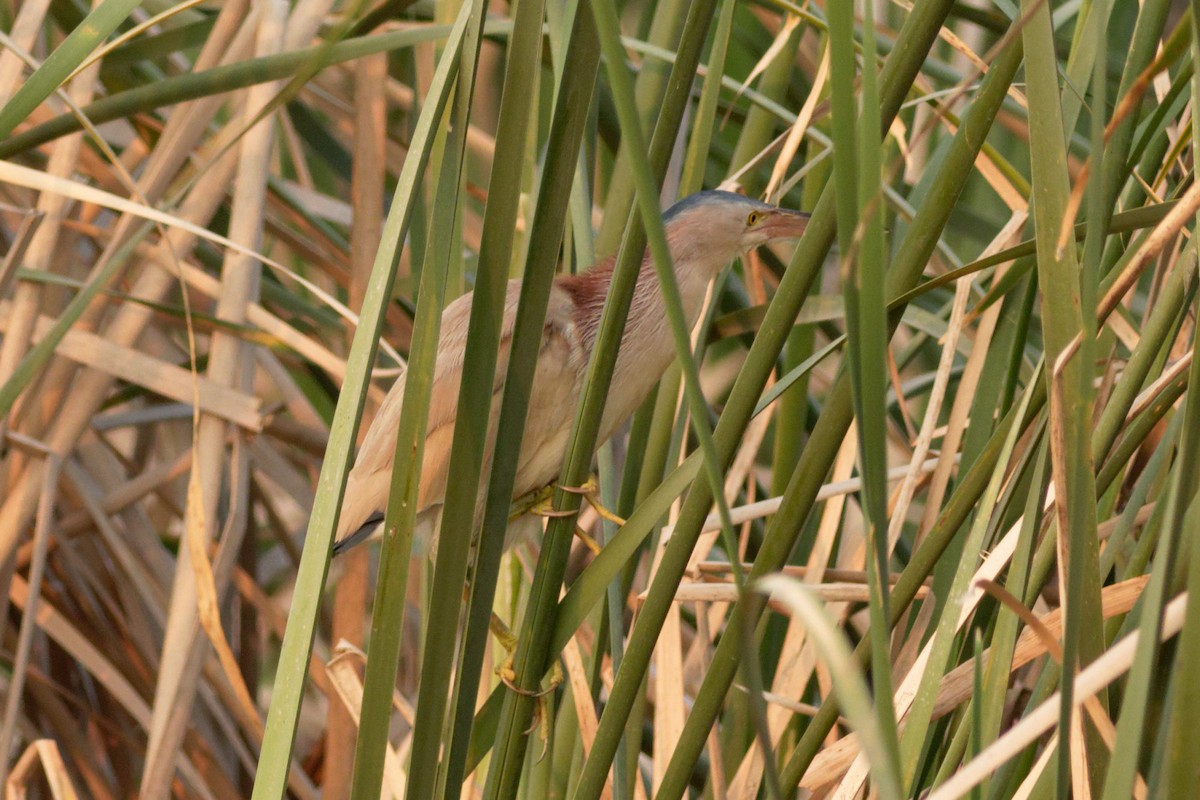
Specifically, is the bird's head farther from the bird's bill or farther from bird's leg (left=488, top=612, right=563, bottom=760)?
bird's leg (left=488, top=612, right=563, bottom=760)

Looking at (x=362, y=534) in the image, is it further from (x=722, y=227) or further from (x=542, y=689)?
(x=722, y=227)

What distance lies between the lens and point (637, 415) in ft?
4.02

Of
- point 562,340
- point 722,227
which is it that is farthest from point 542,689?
point 722,227

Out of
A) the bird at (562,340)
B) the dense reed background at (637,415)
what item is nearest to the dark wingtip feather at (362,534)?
the bird at (562,340)

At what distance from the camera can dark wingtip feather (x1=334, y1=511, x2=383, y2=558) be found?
1364 mm

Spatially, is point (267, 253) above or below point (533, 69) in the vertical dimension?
below

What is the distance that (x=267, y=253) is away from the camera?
1978 mm

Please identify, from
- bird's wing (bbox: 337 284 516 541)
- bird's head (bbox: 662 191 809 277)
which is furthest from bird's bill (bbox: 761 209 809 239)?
bird's wing (bbox: 337 284 516 541)

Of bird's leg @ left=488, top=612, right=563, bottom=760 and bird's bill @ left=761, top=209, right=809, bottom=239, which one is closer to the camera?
bird's leg @ left=488, top=612, right=563, bottom=760

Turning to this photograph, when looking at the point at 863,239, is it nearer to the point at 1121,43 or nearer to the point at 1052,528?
the point at 1052,528

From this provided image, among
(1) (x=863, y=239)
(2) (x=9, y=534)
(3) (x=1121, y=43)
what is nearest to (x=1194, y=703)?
(1) (x=863, y=239)

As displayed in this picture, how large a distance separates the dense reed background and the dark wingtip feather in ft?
0.43

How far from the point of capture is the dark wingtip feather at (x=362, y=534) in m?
1.36

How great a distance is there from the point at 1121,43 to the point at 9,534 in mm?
1605
